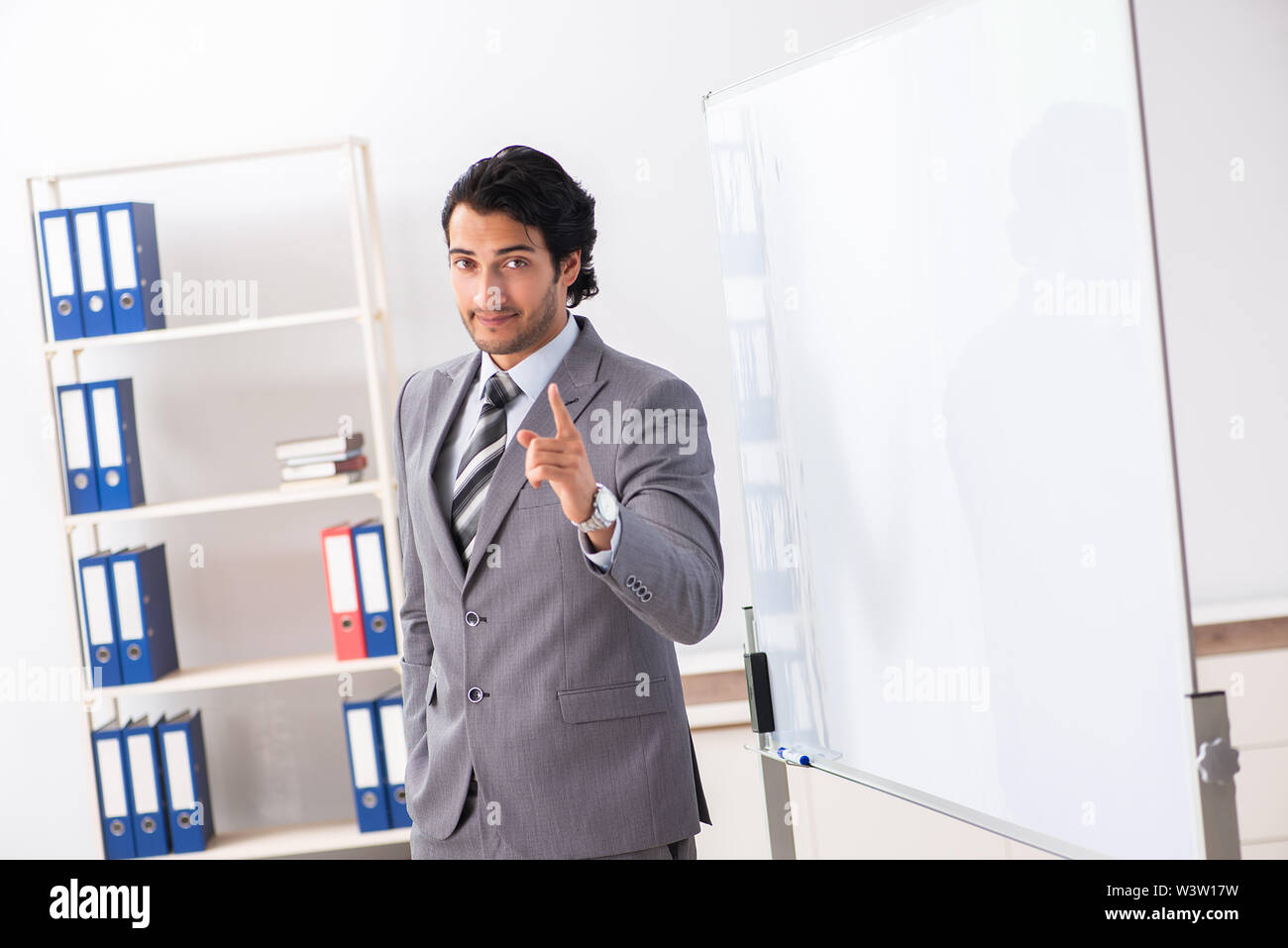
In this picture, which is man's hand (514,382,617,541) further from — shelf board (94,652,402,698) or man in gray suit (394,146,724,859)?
shelf board (94,652,402,698)

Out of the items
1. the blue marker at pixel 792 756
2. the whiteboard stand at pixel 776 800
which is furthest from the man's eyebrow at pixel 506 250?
the blue marker at pixel 792 756

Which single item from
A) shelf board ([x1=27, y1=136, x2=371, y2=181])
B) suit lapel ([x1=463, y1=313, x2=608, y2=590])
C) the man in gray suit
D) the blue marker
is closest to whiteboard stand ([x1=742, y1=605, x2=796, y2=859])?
the blue marker

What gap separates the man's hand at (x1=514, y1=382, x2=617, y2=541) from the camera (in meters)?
Answer: 1.08

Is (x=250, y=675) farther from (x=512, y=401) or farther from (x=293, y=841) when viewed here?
(x=512, y=401)

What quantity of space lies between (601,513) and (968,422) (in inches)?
18.2

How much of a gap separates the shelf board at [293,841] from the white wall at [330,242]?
0.14m

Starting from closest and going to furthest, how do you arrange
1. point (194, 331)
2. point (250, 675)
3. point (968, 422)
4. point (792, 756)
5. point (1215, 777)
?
point (1215, 777) < point (968, 422) < point (792, 756) < point (194, 331) < point (250, 675)

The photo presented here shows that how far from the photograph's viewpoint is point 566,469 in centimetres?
109

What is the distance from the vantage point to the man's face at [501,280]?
1343 millimetres

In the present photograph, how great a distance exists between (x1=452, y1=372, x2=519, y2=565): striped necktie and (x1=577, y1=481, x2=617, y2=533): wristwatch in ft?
0.86

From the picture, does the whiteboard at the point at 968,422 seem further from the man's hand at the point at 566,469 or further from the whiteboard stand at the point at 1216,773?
the man's hand at the point at 566,469

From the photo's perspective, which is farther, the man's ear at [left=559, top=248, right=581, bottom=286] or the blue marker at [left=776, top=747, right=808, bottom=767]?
the blue marker at [left=776, top=747, right=808, bottom=767]

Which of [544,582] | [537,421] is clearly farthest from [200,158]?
[544,582]
